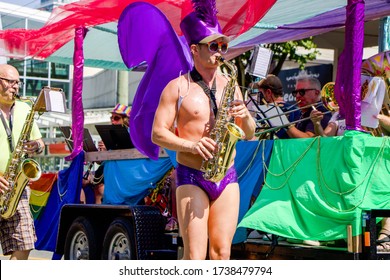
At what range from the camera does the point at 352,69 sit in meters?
6.87

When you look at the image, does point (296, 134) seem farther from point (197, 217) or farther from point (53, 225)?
point (53, 225)

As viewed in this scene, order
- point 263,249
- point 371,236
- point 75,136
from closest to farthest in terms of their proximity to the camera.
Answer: point 371,236 → point 263,249 → point 75,136

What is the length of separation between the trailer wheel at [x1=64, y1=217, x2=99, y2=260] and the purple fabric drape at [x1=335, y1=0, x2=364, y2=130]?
11.7 feet

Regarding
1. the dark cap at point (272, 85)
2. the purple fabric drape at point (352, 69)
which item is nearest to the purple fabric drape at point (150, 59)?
the purple fabric drape at point (352, 69)

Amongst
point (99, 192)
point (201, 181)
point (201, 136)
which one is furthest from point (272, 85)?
point (201, 181)

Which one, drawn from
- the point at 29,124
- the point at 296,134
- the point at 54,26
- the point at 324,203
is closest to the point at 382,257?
the point at 324,203

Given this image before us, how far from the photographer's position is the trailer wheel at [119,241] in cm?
868

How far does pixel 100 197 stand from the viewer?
10867mm

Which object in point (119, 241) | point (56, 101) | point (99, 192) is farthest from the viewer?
point (99, 192)

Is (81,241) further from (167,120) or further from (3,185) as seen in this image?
(167,120)

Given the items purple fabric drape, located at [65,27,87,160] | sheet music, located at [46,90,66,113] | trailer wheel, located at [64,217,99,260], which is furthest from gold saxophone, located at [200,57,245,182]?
purple fabric drape, located at [65,27,87,160]

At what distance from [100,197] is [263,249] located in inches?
148

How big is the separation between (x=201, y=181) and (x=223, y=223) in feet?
1.09

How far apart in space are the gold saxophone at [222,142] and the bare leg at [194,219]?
17 cm
